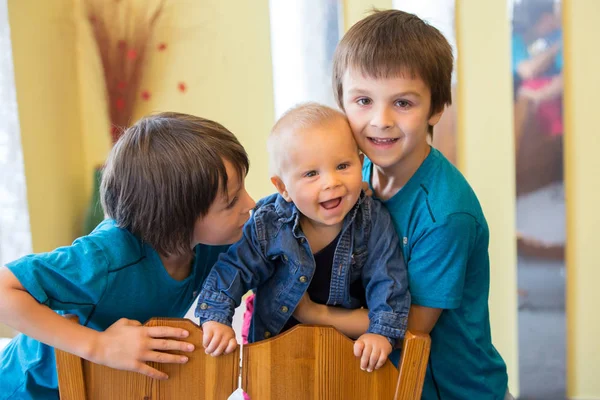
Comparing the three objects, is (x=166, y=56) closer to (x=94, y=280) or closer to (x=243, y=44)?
(x=243, y=44)

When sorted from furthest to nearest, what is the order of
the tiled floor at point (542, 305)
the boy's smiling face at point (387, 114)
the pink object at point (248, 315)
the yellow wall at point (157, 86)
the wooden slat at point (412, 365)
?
the yellow wall at point (157, 86) < the tiled floor at point (542, 305) < the pink object at point (248, 315) < the boy's smiling face at point (387, 114) < the wooden slat at point (412, 365)

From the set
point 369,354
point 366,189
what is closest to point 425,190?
point 366,189

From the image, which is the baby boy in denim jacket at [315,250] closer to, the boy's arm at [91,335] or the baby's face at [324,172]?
the baby's face at [324,172]

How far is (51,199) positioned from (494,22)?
1.96m

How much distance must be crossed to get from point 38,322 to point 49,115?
5.70ft

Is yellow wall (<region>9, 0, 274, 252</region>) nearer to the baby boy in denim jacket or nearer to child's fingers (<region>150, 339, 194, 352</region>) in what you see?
the baby boy in denim jacket

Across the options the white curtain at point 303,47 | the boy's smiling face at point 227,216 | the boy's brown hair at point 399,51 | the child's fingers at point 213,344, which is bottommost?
the child's fingers at point 213,344

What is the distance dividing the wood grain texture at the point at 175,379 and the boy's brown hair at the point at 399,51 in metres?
0.62

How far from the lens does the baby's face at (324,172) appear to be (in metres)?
1.19

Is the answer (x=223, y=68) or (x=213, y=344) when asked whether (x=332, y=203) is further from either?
(x=223, y=68)

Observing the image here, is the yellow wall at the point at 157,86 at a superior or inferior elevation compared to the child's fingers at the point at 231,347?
superior

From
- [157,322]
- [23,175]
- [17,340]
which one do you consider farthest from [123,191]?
[23,175]

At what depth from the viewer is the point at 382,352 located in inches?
41.4

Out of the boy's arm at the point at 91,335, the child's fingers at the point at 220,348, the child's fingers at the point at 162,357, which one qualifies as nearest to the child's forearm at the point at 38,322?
the boy's arm at the point at 91,335
